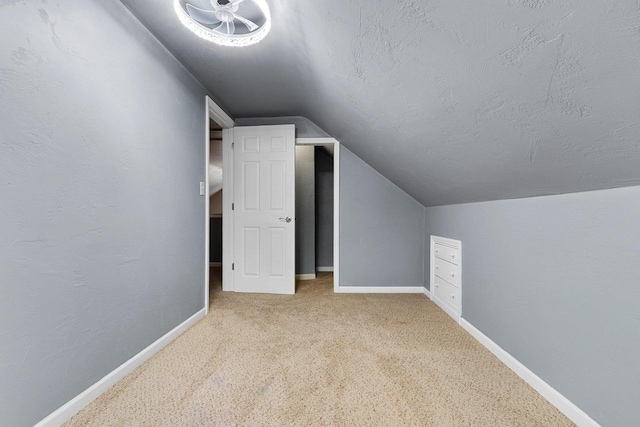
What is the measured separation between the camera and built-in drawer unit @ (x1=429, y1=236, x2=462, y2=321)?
92.3 inches

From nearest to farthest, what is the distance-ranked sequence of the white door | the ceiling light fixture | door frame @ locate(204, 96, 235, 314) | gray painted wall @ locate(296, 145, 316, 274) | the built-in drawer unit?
the ceiling light fixture < the built-in drawer unit < door frame @ locate(204, 96, 235, 314) < the white door < gray painted wall @ locate(296, 145, 316, 274)

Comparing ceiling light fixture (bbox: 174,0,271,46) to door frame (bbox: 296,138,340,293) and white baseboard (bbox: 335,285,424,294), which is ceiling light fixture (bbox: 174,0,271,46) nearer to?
door frame (bbox: 296,138,340,293)

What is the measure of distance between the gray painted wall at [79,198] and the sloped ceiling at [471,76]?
0.45 m

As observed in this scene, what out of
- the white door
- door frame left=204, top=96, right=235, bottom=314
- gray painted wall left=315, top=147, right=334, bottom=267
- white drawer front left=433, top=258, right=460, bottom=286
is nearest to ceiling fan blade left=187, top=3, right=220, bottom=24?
door frame left=204, top=96, right=235, bottom=314

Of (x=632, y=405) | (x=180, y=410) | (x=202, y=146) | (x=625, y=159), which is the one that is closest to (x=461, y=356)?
(x=632, y=405)

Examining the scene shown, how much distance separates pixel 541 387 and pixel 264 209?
2.63 m

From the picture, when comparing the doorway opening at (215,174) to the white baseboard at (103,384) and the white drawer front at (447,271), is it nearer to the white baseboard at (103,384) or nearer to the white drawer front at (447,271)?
the white baseboard at (103,384)

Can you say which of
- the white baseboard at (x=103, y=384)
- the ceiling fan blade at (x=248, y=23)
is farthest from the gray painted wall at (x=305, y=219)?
the ceiling fan blade at (x=248, y=23)

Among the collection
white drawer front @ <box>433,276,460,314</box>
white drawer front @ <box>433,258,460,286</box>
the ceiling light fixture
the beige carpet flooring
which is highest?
the ceiling light fixture

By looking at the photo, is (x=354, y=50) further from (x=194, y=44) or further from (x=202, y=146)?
(x=202, y=146)

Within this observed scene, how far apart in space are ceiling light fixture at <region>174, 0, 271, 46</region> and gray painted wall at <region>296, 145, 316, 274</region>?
228 cm

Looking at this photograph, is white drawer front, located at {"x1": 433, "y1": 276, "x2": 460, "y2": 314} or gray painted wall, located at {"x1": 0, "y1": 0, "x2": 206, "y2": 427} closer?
gray painted wall, located at {"x1": 0, "y1": 0, "x2": 206, "y2": 427}

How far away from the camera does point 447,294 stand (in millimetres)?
2582

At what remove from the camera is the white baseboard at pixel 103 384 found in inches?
47.0
